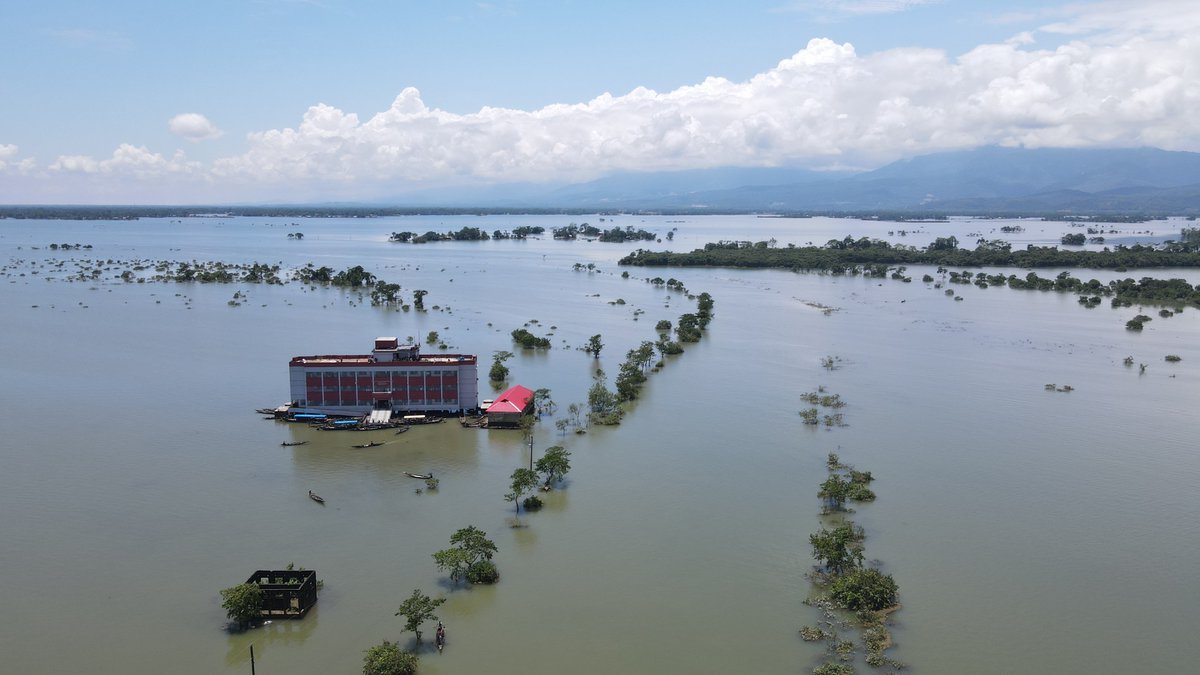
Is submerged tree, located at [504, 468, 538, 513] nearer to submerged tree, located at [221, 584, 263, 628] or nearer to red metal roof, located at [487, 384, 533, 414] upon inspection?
red metal roof, located at [487, 384, 533, 414]

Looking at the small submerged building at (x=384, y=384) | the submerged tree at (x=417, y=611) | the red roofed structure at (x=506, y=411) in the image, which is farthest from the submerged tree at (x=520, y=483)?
the small submerged building at (x=384, y=384)

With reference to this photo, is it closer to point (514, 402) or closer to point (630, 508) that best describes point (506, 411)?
point (514, 402)

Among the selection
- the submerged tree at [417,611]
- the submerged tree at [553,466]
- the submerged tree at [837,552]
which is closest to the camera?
Result: the submerged tree at [417,611]

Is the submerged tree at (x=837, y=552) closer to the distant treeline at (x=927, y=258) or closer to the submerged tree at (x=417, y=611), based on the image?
the submerged tree at (x=417, y=611)

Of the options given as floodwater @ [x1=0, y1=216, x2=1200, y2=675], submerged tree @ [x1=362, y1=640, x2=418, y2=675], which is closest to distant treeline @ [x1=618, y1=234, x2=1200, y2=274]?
floodwater @ [x1=0, y1=216, x2=1200, y2=675]

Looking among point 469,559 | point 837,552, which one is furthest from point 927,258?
point 469,559

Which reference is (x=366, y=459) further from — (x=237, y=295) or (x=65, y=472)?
(x=237, y=295)

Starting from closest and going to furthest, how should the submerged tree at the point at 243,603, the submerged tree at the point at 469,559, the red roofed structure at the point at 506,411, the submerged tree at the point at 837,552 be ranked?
the submerged tree at the point at 243,603, the submerged tree at the point at 469,559, the submerged tree at the point at 837,552, the red roofed structure at the point at 506,411
